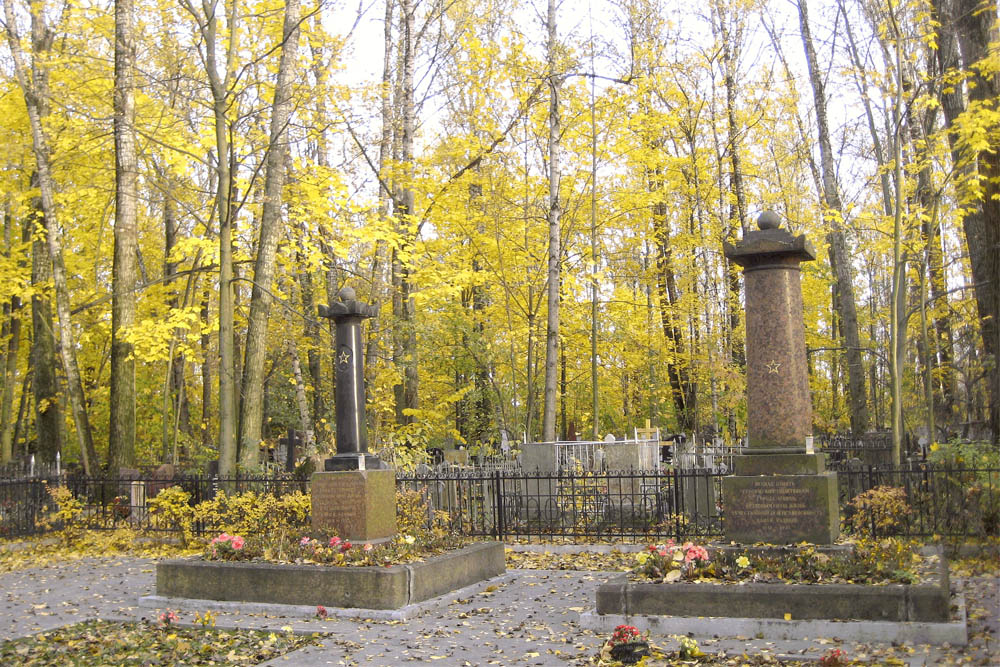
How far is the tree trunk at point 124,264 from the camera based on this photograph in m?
18.0

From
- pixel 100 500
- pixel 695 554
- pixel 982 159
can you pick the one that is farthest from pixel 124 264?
pixel 982 159

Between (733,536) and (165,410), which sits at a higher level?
(165,410)

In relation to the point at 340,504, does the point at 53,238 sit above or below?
above

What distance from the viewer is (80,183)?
72.5 ft

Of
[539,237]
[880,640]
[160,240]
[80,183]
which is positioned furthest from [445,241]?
[880,640]

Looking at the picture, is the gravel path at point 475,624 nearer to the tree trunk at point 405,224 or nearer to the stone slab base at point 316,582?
the stone slab base at point 316,582

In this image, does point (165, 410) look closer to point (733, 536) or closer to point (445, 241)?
point (445, 241)

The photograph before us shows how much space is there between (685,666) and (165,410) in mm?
23129

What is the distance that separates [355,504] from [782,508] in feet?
15.9

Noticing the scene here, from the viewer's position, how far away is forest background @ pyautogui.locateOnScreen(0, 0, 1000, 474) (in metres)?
17.2

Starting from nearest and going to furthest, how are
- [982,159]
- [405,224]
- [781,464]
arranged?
[781,464]
[982,159]
[405,224]

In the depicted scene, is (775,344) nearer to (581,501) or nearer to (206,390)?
(581,501)

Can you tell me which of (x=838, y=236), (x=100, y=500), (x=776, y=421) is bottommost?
(x=100, y=500)

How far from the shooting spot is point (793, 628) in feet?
25.6
